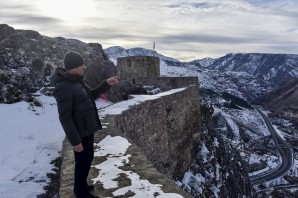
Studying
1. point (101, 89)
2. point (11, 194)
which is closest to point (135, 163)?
point (101, 89)

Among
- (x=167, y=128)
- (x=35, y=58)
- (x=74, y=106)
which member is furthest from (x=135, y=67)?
(x=74, y=106)

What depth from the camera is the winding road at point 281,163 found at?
9289cm

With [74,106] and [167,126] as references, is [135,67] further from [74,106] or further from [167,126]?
[74,106]

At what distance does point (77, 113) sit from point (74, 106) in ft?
0.33

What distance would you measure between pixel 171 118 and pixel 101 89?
1216 cm

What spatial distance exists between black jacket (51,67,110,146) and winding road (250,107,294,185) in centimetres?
8759

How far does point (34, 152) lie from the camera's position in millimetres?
9523

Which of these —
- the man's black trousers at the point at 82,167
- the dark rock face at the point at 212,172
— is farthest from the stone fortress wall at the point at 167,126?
the man's black trousers at the point at 82,167

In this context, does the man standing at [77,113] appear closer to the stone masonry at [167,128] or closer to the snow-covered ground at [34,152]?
the snow-covered ground at [34,152]

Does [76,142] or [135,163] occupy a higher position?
[76,142]

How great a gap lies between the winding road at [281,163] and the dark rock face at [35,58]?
235 feet

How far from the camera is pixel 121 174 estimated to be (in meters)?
6.01

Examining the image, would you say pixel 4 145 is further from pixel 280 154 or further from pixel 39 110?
pixel 280 154

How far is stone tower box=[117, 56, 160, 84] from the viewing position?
3145cm
